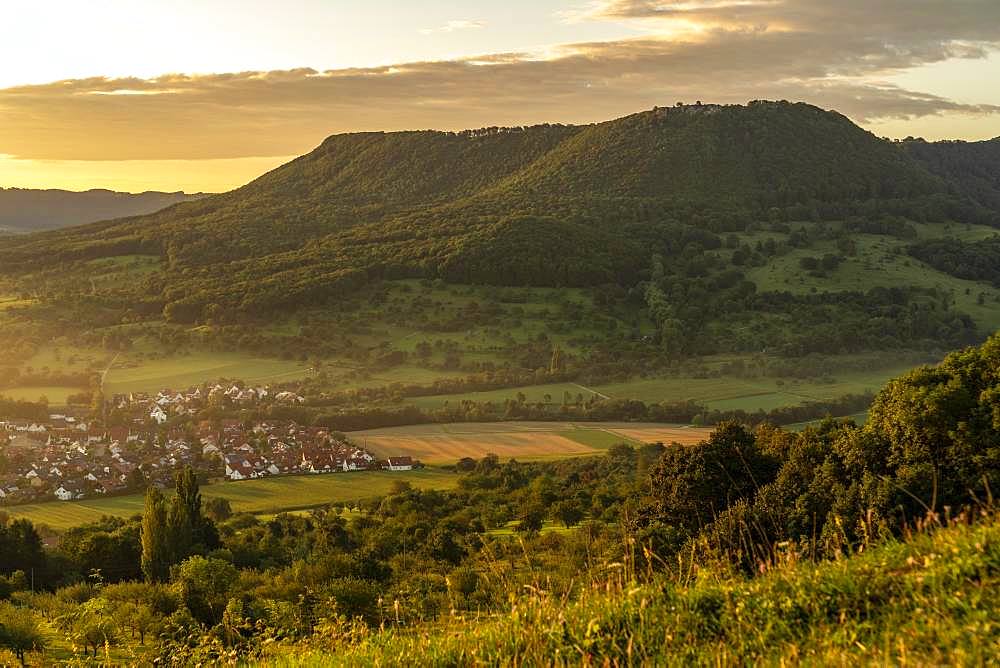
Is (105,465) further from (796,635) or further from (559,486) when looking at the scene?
(796,635)

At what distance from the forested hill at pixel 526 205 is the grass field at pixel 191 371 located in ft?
44.4

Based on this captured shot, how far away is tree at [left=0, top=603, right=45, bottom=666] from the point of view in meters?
17.0

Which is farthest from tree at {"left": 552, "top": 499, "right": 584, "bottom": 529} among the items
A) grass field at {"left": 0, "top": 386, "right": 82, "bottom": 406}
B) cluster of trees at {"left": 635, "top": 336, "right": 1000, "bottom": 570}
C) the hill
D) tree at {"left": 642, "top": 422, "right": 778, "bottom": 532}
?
grass field at {"left": 0, "top": 386, "right": 82, "bottom": 406}

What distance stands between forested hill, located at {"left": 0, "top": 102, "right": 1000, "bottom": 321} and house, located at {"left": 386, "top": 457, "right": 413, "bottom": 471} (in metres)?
56.6

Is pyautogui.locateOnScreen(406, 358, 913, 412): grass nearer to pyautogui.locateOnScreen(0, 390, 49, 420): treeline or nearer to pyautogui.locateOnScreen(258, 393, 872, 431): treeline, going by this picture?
pyautogui.locateOnScreen(258, 393, 872, 431): treeline

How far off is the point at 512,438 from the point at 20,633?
48040 mm

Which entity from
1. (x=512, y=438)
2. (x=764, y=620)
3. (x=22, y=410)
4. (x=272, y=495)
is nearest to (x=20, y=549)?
(x=272, y=495)

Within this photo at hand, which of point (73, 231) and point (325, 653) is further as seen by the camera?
point (73, 231)

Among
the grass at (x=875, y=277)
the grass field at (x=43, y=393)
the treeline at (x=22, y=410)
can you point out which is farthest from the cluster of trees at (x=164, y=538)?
the grass at (x=875, y=277)

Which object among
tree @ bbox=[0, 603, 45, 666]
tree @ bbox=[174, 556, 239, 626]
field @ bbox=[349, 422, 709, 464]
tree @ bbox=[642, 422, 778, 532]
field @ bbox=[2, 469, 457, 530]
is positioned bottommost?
field @ bbox=[349, 422, 709, 464]

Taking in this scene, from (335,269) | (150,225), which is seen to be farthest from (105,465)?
(150,225)

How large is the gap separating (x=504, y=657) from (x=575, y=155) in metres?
161

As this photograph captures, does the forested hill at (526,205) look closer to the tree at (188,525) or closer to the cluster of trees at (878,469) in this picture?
the tree at (188,525)

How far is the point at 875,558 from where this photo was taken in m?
5.66
